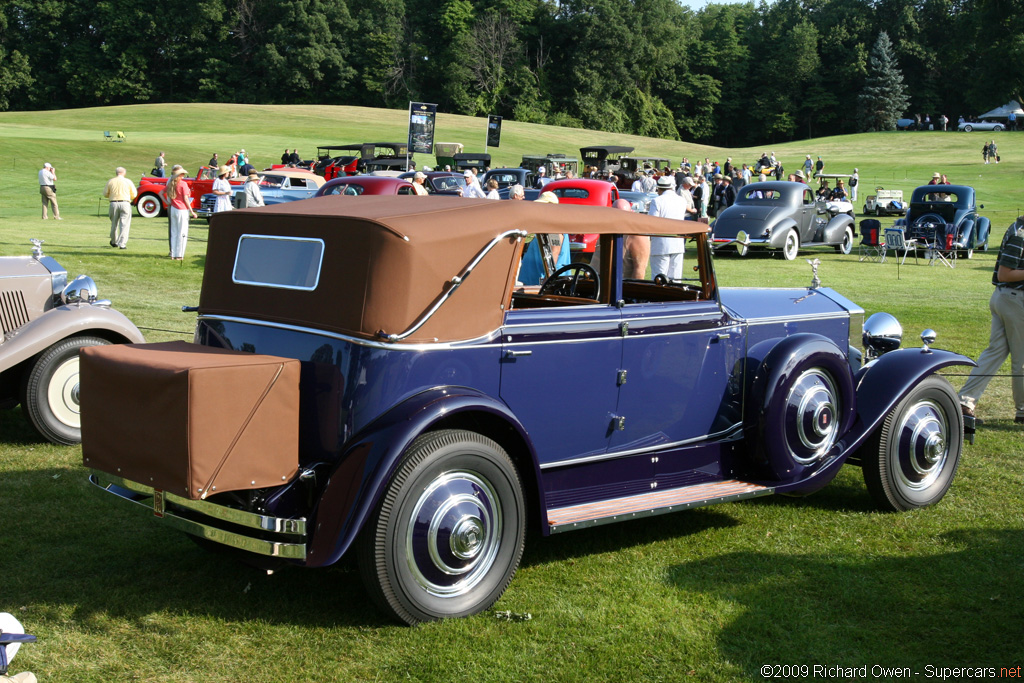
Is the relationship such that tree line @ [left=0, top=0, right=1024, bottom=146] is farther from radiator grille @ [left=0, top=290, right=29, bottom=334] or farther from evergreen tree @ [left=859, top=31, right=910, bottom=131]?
radiator grille @ [left=0, top=290, right=29, bottom=334]

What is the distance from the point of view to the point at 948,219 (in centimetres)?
2178

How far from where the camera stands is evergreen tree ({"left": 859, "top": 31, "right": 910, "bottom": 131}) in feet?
284

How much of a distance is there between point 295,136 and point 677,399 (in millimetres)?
57714

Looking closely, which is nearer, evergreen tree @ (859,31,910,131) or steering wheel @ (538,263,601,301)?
steering wheel @ (538,263,601,301)

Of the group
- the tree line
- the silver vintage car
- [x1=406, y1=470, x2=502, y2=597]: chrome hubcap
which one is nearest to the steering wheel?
[x1=406, y1=470, x2=502, y2=597]: chrome hubcap

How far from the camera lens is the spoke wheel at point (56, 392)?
6.45 metres

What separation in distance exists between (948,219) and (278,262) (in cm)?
2134

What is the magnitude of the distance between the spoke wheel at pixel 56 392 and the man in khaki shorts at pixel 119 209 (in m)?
11.7

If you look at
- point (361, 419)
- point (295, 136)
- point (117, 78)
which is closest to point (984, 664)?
point (361, 419)

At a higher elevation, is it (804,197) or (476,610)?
(804,197)

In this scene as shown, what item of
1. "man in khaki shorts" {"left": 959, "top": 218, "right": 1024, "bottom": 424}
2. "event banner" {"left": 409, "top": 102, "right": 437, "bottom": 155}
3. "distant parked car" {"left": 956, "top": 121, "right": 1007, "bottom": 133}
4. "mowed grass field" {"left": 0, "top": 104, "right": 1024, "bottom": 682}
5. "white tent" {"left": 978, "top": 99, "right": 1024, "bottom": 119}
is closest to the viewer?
"mowed grass field" {"left": 0, "top": 104, "right": 1024, "bottom": 682}

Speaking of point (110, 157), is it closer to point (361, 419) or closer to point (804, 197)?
point (804, 197)

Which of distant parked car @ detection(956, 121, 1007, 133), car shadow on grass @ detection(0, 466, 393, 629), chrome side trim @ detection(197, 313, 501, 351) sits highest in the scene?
distant parked car @ detection(956, 121, 1007, 133)

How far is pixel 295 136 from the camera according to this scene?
5869 centimetres
